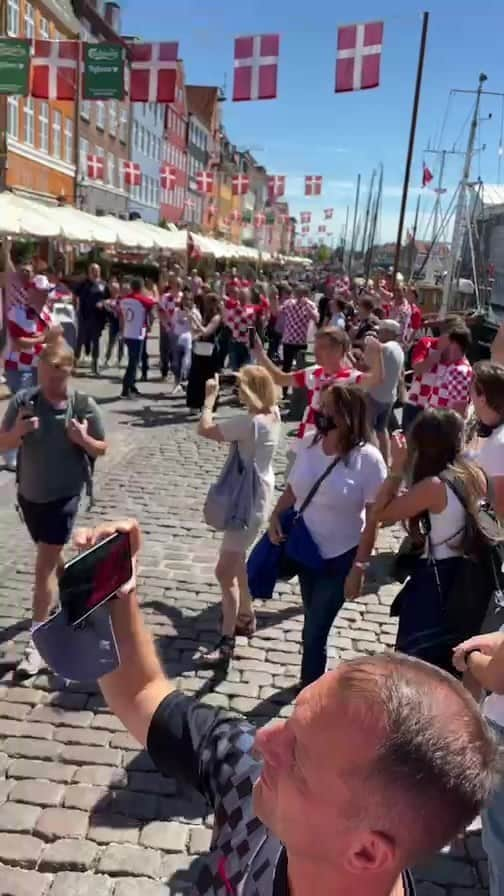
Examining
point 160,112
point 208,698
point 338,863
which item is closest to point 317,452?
point 208,698

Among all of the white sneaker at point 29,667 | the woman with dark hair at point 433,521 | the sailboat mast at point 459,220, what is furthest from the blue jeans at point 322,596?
the sailboat mast at point 459,220

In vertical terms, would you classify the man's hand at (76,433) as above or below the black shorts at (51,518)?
above

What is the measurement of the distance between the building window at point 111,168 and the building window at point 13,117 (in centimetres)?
1461

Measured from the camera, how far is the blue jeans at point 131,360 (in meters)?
12.8

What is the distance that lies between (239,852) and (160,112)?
200ft

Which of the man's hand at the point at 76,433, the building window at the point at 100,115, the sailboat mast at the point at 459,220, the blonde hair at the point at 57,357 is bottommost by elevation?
the man's hand at the point at 76,433

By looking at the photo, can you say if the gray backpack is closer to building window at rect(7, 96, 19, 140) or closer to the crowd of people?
the crowd of people

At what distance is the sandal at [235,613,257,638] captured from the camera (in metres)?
5.10

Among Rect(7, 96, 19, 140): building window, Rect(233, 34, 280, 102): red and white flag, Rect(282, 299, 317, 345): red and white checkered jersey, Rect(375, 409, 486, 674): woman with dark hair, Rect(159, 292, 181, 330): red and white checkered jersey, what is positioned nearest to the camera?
Rect(375, 409, 486, 674): woman with dark hair

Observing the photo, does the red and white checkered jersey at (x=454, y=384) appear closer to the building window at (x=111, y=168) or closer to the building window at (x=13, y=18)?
the building window at (x=13, y=18)

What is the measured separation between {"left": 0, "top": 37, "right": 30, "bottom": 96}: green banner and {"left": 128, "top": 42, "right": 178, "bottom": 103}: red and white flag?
5.62 ft

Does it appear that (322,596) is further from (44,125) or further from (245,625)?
(44,125)

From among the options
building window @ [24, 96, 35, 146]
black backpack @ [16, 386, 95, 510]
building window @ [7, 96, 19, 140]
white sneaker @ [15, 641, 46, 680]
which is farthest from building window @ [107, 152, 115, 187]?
white sneaker @ [15, 641, 46, 680]

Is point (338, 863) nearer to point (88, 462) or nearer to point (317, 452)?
point (317, 452)
